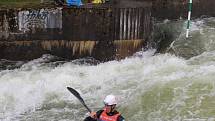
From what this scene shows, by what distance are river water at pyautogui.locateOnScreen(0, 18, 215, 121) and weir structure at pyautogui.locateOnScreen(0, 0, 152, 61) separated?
0.26 m

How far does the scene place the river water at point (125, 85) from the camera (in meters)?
10.0

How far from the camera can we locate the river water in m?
10.0

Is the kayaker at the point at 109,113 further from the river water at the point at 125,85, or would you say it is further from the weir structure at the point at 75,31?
the weir structure at the point at 75,31

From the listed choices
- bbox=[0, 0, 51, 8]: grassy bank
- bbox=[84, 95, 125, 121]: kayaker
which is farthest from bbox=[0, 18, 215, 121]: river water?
bbox=[84, 95, 125, 121]: kayaker

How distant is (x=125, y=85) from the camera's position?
37.0 feet

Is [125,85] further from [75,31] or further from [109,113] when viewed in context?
[109,113]

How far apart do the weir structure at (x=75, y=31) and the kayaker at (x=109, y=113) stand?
17.6 feet

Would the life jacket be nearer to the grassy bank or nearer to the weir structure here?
the weir structure

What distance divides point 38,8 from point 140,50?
2952 mm

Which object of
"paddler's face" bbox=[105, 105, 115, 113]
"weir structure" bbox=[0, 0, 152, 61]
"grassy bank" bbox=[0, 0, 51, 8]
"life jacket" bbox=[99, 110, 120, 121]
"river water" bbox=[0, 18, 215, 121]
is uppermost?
"grassy bank" bbox=[0, 0, 51, 8]

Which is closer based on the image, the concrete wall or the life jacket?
the life jacket

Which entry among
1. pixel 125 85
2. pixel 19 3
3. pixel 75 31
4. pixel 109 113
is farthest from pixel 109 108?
pixel 19 3

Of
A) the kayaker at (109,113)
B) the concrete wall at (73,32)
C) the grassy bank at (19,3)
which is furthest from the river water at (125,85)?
the kayaker at (109,113)

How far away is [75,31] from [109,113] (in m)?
5.56
